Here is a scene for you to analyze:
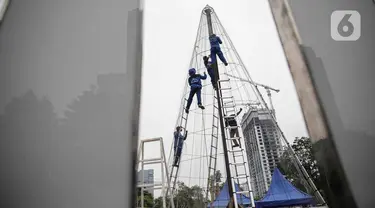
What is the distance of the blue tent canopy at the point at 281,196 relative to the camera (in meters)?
3.81

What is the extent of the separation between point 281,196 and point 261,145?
1.07 m

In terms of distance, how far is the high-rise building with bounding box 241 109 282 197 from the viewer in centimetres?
320

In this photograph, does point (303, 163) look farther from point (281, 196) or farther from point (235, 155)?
point (235, 155)

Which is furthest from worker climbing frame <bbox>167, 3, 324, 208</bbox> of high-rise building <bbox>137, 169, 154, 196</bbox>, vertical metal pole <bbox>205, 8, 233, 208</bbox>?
high-rise building <bbox>137, 169, 154, 196</bbox>

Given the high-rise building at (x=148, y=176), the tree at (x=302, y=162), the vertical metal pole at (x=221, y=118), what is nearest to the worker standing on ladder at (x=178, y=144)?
the vertical metal pole at (x=221, y=118)

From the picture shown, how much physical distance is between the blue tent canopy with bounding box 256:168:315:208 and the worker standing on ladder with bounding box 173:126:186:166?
244 centimetres

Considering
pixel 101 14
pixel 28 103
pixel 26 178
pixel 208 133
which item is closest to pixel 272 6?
pixel 101 14

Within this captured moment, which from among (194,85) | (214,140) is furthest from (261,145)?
(194,85)

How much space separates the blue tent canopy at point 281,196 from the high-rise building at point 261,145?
25cm

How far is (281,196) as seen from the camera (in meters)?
4.02

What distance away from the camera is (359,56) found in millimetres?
1460

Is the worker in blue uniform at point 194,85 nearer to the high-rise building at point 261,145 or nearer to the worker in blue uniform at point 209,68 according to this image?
the worker in blue uniform at point 209,68

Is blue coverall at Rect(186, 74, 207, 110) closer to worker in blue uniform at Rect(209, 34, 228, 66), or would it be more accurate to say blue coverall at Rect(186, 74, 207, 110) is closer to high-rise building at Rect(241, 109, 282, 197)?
worker in blue uniform at Rect(209, 34, 228, 66)

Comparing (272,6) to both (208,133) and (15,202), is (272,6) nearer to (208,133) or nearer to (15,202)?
(208,133)
